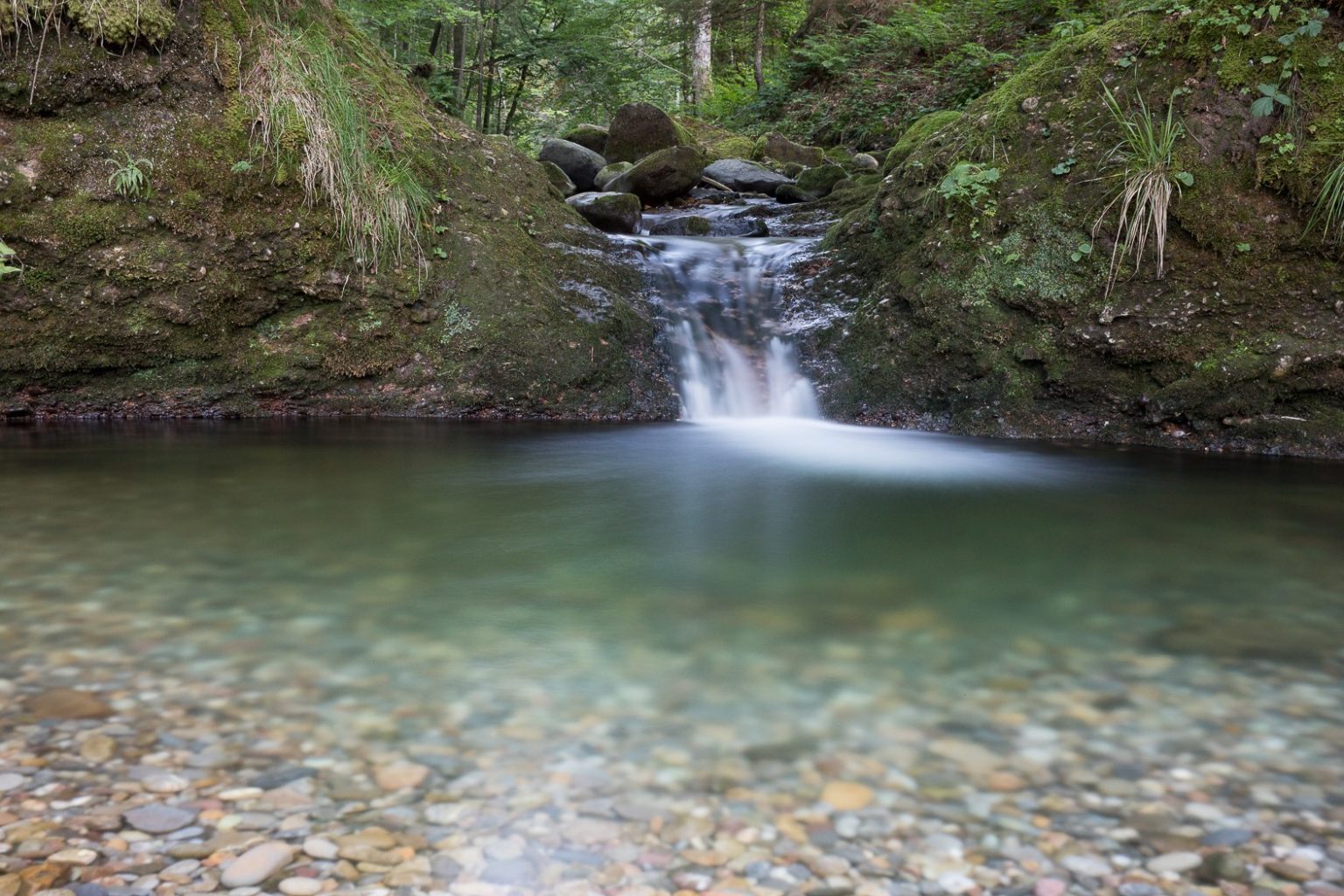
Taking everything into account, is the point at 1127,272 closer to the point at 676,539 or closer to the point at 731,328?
the point at 731,328

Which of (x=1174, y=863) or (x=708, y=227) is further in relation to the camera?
(x=708, y=227)

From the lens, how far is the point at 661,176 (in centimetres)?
1156

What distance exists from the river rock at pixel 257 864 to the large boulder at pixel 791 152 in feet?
44.5

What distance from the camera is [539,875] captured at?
150 centimetres

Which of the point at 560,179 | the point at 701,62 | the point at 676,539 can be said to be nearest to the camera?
the point at 676,539

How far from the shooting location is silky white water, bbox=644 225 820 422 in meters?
7.11

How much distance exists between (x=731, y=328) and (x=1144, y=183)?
321 centimetres

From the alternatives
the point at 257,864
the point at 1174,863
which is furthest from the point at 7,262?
the point at 1174,863

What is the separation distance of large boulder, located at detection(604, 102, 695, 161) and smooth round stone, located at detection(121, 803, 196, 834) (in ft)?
41.5

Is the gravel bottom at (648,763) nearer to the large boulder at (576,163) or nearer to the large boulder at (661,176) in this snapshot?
the large boulder at (661,176)

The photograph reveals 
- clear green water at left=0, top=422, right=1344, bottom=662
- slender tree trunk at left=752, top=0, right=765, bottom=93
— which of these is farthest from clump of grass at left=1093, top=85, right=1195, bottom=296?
slender tree trunk at left=752, top=0, right=765, bottom=93

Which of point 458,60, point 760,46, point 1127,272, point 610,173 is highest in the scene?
point 760,46

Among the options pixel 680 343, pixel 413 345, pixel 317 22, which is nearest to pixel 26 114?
pixel 317 22

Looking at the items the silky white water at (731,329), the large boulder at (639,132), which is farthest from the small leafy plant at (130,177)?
the large boulder at (639,132)
